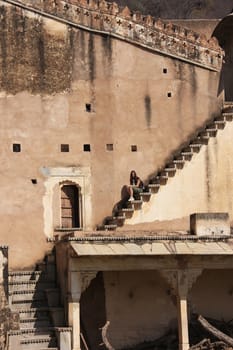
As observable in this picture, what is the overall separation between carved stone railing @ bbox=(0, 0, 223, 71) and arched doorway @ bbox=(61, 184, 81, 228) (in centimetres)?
516

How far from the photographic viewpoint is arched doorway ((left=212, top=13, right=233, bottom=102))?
92.1ft

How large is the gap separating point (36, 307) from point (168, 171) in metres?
5.84

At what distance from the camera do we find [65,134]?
24.7 metres

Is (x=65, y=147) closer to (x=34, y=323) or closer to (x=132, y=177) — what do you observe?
(x=132, y=177)

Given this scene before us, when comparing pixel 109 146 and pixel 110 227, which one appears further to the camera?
pixel 109 146

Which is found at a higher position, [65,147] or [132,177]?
[65,147]

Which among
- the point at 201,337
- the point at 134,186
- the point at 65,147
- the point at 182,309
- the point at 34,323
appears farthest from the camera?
the point at 65,147

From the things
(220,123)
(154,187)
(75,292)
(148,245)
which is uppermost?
(220,123)

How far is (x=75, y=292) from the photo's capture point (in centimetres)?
1988

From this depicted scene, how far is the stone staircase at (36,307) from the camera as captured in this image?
64.6 ft

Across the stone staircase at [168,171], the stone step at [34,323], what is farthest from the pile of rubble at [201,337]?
the stone staircase at [168,171]

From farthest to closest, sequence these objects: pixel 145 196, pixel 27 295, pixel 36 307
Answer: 1. pixel 145 196
2. pixel 27 295
3. pixel 36 307

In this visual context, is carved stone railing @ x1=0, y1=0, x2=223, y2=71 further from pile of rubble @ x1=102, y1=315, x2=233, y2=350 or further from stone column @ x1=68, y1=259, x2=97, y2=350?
stone column @ x1=68, y1=259, x2=97, y2=350

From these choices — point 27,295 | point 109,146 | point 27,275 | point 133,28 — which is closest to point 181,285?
point 27,295
